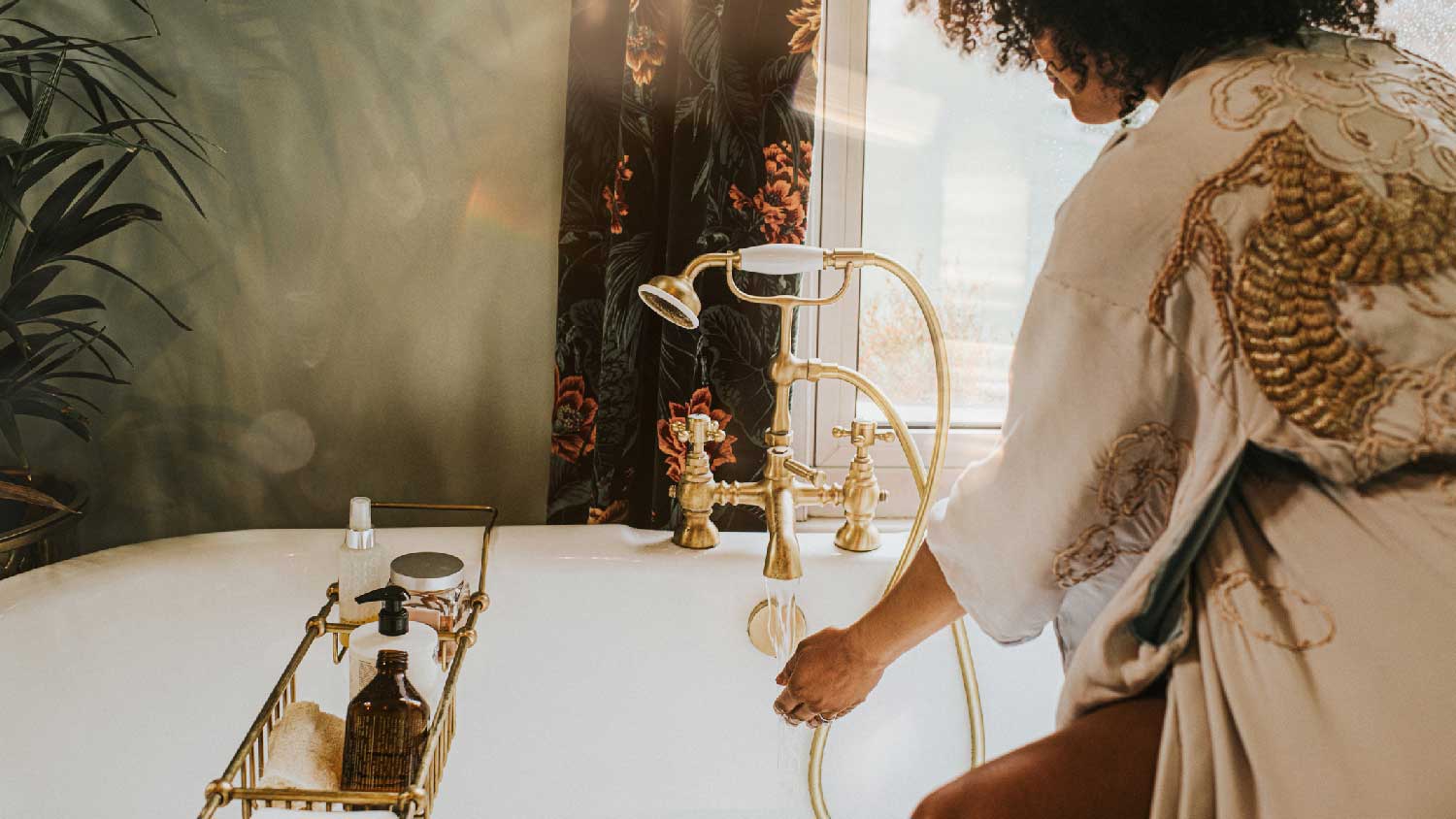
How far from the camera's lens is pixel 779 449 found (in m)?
1.20

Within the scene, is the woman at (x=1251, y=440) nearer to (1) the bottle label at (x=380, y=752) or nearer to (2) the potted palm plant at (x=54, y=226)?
(1) the bottle label at (x=380, y=752)

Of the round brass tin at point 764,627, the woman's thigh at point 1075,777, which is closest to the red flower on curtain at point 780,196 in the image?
the round brass tin at point 764,627

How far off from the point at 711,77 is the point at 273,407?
772 millimetres

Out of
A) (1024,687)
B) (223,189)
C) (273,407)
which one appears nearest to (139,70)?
(223,189)

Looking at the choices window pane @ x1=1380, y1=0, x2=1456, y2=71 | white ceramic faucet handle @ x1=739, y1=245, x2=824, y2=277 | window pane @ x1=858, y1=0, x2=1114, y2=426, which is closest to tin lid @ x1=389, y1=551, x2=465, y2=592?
white ceramic faucet handle @ x1=739, y1=245, x2=824, y2=277

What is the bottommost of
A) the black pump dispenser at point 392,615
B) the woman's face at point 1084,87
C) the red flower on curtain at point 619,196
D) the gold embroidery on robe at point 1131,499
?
the black pump dispenser at point 392,615

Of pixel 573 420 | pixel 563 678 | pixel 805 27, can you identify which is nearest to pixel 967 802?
pixel 563 678

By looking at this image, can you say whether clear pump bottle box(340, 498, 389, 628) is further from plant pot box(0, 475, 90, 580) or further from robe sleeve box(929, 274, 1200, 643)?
robe sleeve box(929, 274, 1200, 643)

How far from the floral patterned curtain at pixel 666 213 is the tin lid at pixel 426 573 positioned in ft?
1.12

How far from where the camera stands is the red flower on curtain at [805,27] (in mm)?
1278

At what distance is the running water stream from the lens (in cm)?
121

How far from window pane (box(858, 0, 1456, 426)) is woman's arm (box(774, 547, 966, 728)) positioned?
722mm

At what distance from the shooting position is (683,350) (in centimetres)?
130

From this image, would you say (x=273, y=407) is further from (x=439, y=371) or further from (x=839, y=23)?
(x=839, y=23)
